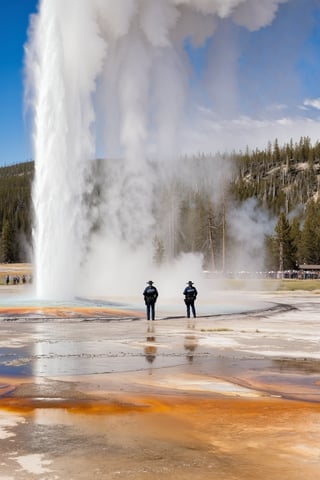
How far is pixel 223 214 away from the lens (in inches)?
2795

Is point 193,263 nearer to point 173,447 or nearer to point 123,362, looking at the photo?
point 123,362

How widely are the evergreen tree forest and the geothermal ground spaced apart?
2291 cm

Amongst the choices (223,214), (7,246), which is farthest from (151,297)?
(7,246)

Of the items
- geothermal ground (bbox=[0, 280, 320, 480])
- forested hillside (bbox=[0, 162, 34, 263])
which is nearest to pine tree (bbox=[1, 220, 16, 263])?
forested hillside (bbox=[0, 162, 34, 263])

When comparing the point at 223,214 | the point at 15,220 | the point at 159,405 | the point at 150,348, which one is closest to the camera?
the point at 159,405

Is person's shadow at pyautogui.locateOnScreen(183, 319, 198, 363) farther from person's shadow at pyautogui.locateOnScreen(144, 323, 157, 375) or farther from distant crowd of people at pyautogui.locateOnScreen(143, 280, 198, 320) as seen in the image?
distant crowd of people at pyautogui.locateOnScreen(143, 280, 198, 320)

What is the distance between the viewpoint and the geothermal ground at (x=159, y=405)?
16.4 ft

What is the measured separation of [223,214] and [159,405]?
64499mm

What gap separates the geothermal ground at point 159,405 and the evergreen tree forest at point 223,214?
75.2 feet

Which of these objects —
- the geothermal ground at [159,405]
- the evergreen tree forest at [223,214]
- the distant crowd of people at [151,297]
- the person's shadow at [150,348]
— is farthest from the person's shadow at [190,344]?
the evergreen tree forest at [223,214]

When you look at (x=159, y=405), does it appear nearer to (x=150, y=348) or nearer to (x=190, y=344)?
(x=150, y=348)

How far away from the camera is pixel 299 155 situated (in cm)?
18262

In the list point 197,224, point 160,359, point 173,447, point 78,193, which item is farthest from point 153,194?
point 197,224

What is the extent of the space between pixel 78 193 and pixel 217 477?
26.2 m
